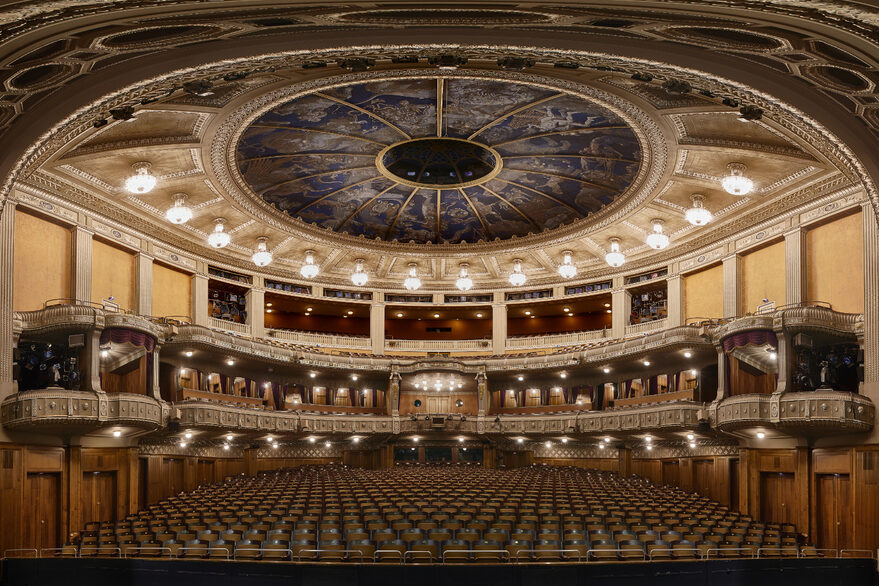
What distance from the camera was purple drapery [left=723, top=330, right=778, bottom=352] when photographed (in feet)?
72.2

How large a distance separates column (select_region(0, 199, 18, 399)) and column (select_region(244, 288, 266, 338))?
41.0 ft

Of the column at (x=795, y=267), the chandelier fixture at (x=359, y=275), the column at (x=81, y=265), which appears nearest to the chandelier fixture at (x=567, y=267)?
the chandelier fixture at (x=359, y=275)

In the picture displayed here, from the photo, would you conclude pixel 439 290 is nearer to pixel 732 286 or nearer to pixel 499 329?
pixel 499 329

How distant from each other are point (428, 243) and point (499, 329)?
584 centimetres

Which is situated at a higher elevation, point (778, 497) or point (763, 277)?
point (763, 277)

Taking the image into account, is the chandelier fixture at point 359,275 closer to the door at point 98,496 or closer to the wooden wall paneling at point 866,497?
the door at point 98,496

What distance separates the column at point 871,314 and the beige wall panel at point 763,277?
3.70 metres

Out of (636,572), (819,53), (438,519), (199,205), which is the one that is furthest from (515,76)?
(199,205)

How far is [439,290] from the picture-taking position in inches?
1455

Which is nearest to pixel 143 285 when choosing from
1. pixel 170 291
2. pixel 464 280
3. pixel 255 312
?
pixel 170 291

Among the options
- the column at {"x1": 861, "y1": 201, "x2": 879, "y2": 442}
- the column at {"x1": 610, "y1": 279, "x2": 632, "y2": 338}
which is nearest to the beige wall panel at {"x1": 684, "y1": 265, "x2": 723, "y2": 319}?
the column at {"x1": 610, "y1": 279, "x2": 632, "y2": 338}

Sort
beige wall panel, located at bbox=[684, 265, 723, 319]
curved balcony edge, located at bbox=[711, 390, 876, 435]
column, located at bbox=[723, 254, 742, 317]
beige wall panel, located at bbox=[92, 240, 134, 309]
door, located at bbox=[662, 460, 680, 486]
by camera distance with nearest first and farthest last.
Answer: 1. curved balcony edge, located at bbox=[711, 390, 876, 435]
2. beige wall panel, located at bbox=[92, 240, 134, 309]
3. column, located at bbox=[723, 254, 742, 317]
4. beige wall panel, located at bbox=[684, 265, 723, 319]
5. door, located at bbox=[662, 460, 680, 486]

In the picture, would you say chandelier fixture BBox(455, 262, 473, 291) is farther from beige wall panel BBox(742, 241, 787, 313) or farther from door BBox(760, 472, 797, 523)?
door BBox(760, 472, 797, 523)

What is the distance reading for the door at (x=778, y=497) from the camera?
72.9ft
